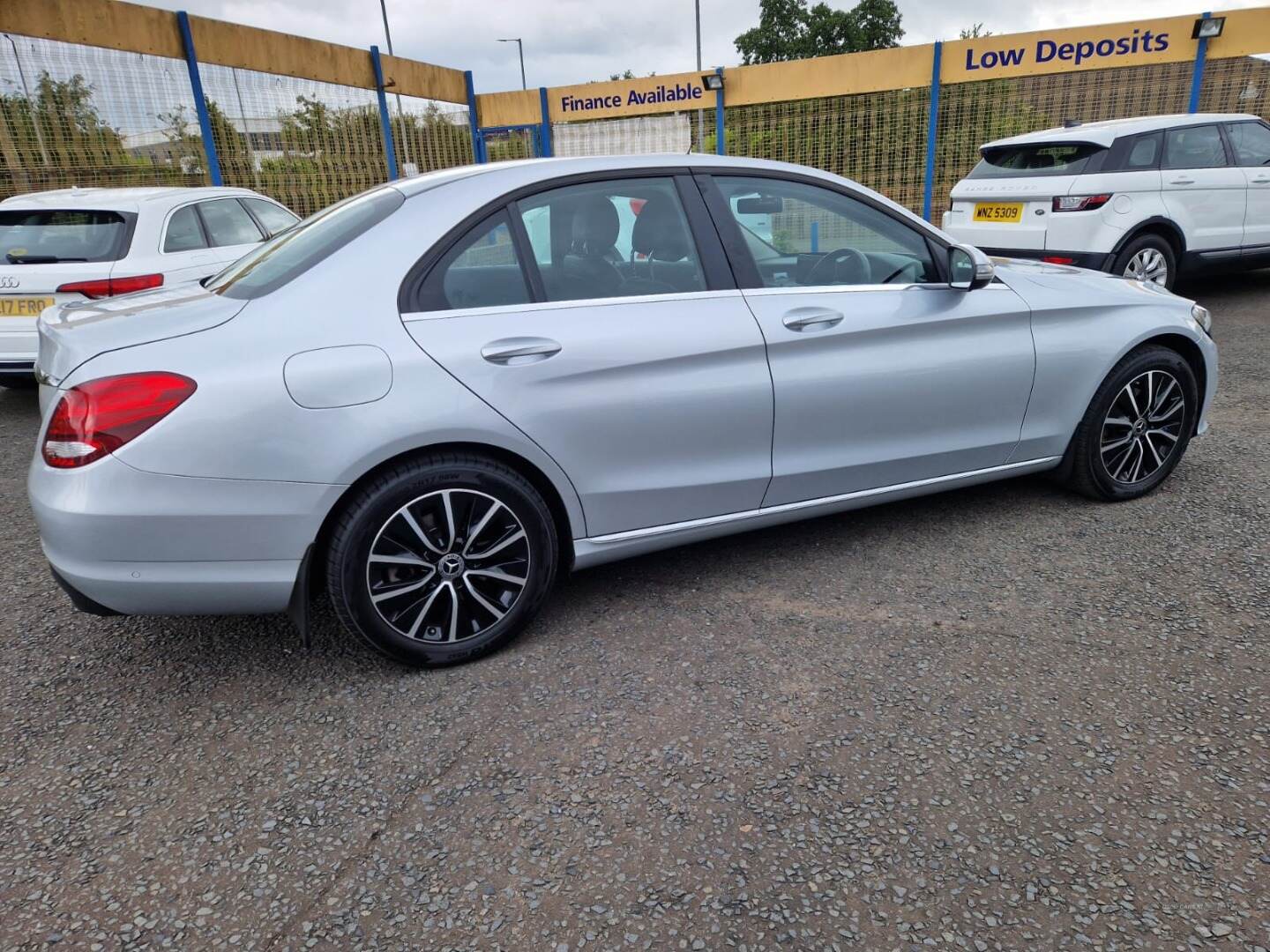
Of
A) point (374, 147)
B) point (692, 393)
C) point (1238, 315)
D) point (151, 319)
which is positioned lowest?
point (1238, 315)

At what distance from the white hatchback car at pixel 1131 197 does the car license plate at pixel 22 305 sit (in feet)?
24.6

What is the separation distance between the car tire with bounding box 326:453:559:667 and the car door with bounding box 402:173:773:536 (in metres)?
0.21

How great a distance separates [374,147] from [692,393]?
11504mm

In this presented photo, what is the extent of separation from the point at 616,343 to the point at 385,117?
38.5ft

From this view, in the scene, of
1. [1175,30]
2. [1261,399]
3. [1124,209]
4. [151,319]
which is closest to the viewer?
[151,319]

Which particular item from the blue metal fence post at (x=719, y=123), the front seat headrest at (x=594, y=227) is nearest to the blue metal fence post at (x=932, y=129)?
the blue metal fence post at (x=719, y=123)

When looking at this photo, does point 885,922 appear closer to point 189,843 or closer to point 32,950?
point 189,843

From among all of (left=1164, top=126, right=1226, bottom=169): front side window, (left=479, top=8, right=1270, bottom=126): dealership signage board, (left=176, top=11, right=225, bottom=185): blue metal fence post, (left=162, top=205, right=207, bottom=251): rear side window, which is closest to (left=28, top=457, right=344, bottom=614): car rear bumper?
(left=162, top=205, right=207, bottom=251): rear side window

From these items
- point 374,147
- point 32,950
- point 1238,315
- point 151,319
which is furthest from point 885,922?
point 374,147

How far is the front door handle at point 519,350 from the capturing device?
267 cm

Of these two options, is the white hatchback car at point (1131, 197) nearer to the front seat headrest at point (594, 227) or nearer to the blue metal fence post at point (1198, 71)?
the blue metal fence post at point (1198, 71)

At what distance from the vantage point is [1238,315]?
26.6ft

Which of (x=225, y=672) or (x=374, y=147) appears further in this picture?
(x=374, y=147)

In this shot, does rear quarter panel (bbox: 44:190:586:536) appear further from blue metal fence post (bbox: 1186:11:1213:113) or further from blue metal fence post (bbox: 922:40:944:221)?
blue metal fence post (bbox: 1186:11:1213:113)
